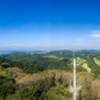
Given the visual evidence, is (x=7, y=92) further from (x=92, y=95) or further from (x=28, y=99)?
(x=92, y=95)

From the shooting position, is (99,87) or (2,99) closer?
(2,99)

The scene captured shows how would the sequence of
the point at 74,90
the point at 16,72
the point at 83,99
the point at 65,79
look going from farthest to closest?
the point at 16,72, the point at 65,79, the point at 83,99, the point at 74,90

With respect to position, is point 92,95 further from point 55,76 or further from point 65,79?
point 55,76

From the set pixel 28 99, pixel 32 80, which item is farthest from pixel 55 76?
pixel 28 99

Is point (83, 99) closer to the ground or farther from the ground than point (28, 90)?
closer to the ground

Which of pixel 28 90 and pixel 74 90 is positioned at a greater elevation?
pixel 74 90

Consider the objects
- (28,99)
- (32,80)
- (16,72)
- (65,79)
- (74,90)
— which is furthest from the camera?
(16,72)

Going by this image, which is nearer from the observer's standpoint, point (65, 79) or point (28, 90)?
point (28, 90)

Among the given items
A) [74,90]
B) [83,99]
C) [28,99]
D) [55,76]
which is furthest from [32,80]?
[74,90]

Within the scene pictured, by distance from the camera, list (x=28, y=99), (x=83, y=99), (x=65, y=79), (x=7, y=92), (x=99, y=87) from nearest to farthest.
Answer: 1. (x=28, y=99)
2. (x=83, y=99)
3. (x=7, y=92)
4. (x=99, y=87)
5. (x=65, y=79)
